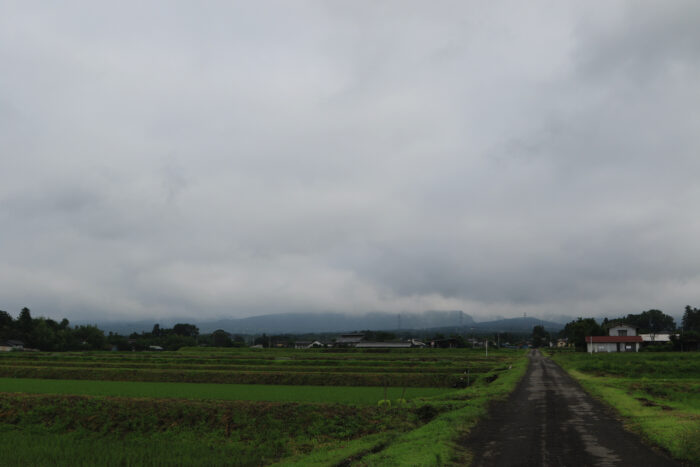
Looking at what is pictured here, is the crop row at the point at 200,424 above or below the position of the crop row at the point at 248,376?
above

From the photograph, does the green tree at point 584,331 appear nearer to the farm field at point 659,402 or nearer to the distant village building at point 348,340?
the distant village building at point 348,340

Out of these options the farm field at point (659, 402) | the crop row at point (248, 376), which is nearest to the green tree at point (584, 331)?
the farm field at point (659, 402)

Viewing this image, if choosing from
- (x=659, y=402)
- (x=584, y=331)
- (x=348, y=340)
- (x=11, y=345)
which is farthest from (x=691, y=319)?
(x=11, y=345)

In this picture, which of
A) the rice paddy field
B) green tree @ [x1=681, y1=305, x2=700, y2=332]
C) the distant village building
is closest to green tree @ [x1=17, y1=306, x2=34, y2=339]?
the distant village building

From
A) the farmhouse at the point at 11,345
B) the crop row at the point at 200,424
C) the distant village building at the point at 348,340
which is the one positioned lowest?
the distant village building at the point at 348,340

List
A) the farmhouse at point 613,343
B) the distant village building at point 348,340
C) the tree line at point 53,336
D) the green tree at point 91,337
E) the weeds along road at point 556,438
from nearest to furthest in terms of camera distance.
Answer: the weeds along road at point 556,438 → the farmhouse at point 613,343 → the tree line at point 53,336 → the green tree at point 91,337 → the distant village building at point 348,340

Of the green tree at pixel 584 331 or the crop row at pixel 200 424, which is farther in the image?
the green tree at pixel 584 331

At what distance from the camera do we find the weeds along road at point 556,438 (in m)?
14.1

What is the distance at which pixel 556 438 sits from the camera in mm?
17031

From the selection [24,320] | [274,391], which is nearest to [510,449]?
[274,391]

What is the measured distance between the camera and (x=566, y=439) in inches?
663

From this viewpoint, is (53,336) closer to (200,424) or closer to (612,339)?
(200,424)

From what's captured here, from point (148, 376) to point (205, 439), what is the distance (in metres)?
32.1

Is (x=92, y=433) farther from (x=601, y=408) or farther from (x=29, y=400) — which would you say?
(x=601, y=408)
